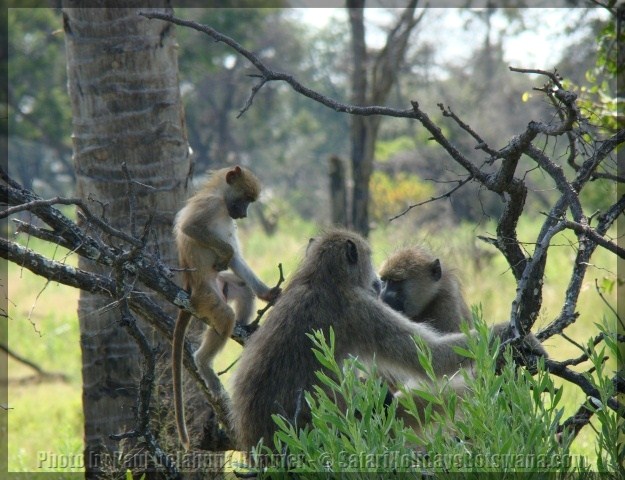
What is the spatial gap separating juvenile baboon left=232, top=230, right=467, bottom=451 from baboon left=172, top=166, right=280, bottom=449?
56cm

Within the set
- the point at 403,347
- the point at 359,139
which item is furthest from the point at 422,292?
the point at 359,139

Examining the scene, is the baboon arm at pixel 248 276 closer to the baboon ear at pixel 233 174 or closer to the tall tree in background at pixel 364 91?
the baboon ear at pixel 233 174

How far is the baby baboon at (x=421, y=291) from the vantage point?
486cm

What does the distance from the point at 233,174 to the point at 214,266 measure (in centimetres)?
68

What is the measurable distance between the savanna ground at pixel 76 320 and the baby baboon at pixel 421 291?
37cm

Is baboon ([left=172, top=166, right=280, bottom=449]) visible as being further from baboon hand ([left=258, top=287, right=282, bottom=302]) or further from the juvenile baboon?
the juvenile baboon

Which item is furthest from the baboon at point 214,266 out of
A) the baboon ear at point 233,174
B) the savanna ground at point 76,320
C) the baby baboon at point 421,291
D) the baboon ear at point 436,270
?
the baboon ear at point 436,270

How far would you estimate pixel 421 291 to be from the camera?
4.89m

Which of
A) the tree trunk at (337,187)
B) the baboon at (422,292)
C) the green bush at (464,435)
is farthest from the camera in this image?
the tree trunk at (337,187)

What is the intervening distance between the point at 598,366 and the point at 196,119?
3141 centimetres

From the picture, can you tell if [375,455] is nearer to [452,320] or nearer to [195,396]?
[452,320]

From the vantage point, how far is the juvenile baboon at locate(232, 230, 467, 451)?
12.5ft

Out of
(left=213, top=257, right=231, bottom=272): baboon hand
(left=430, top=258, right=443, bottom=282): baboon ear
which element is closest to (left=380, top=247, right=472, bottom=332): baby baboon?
(left=430, top=258, right=443, bottom=282): baboon ear

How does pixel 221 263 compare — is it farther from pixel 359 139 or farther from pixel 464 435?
pixel 359 139
